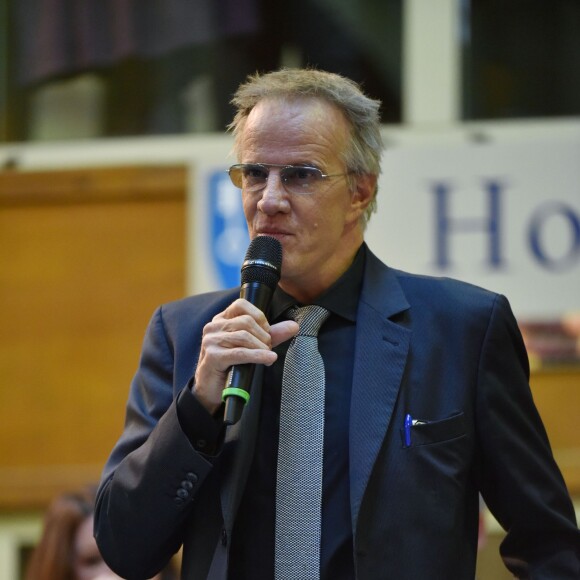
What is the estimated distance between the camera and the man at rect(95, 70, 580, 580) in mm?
2051

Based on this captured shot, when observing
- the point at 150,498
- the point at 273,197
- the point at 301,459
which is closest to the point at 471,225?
the point at 273,197

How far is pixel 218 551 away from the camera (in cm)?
207

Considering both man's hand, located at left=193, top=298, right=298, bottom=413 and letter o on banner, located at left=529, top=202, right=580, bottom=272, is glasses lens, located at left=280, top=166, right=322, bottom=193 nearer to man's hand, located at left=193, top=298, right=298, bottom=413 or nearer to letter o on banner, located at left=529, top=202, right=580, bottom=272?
man's hand, located at left=193, top=298, right=298, bottom=413

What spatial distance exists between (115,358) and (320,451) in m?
3.44

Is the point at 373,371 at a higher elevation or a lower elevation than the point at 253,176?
lower

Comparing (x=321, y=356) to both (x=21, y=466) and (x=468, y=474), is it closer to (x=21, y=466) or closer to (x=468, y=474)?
(x=468, y=474)

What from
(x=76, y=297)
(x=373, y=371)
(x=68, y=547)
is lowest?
(x=68, y=547)

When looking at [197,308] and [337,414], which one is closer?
[337,414]

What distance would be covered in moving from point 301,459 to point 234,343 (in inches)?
11.9

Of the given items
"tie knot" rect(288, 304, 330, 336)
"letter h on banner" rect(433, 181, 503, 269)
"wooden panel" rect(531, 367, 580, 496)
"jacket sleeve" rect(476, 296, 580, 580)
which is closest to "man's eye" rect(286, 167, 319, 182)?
"tie knot" rect(288, 304, 330, 336)

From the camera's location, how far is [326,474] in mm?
2115

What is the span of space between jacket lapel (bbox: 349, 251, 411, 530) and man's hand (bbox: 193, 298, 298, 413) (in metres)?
0.21

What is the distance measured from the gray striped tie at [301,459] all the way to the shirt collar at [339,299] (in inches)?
1.9

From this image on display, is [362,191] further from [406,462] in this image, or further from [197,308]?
[406,462]
